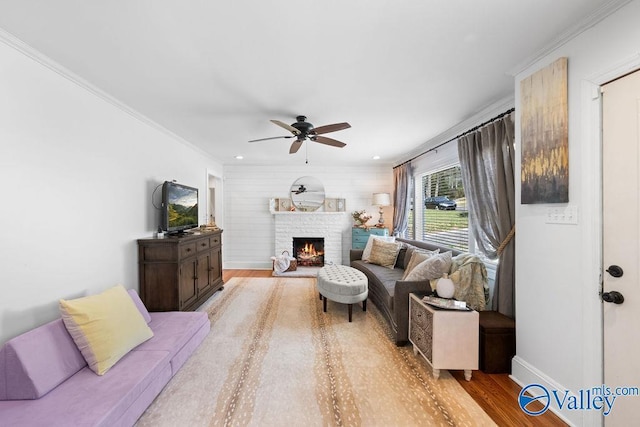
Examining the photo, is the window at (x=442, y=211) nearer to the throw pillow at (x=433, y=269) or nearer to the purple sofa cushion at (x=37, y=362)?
the throw pillow at (x=433, y=269)

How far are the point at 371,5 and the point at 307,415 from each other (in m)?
2.54

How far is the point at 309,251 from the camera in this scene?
5.90m

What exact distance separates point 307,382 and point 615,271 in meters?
2.11

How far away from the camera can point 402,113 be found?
283 centimetres

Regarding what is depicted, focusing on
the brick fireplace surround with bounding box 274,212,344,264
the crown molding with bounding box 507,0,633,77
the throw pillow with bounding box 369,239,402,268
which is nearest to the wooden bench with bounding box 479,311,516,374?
the throw pillow with bounding box 369,239,402,268

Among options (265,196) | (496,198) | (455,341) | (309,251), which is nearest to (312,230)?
(309,251)

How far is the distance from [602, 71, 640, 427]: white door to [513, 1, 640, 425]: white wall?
4 cm

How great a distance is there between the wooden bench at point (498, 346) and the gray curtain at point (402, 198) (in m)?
3.05

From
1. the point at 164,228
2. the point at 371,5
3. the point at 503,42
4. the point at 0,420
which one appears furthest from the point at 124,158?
the point at 503,42

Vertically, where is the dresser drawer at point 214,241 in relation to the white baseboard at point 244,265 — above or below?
above

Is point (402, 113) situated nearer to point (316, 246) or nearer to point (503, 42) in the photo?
point (503, 42)

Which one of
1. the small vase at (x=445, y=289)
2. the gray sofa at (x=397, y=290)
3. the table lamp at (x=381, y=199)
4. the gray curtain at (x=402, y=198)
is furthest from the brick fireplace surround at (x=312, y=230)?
the small vase at (x=445, y=289)

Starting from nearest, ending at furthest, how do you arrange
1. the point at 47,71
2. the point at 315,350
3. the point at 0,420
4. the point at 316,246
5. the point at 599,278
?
the point at 0,420, the point at 599,278, the point at 47,71, the point at 315,350, the point at 316,246

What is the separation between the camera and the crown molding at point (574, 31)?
1.33 metres
